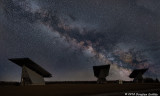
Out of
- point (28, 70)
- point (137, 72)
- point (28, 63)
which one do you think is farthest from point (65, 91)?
point (137, 72)

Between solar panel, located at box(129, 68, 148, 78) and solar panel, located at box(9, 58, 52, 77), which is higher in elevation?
solar panel, located at box(9, 58, 52, 77)

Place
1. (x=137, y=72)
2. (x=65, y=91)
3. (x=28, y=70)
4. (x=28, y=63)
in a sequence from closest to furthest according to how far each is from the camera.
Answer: (x=65, y=91) → (x=28, y=63) → (x=28, y=70) → (x=137, y=72)

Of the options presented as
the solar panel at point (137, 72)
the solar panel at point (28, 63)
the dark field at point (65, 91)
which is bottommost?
the dark field at point (65, 91)

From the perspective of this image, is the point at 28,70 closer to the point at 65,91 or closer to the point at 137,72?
the point at 65,91

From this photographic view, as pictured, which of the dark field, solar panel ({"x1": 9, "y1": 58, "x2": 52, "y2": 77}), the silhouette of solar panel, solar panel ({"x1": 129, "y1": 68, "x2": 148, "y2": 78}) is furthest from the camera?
solar panel ({"x1": 129, "y1": 68, "x2": 148, "y2": 78})

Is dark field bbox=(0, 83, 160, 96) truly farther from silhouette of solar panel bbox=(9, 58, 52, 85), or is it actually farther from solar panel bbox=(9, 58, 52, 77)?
silhouette of solar panel bbox=(9, 58, 52, 85)

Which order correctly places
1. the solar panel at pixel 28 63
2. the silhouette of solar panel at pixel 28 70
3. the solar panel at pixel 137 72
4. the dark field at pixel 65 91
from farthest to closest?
1. the solar panel at pixel 137 72
2. the silhouette of solar panel at pixel 28 70
3. the solar panel at pixel 28 63
4. the dark field at pixel 65 91

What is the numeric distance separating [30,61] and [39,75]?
452 inches

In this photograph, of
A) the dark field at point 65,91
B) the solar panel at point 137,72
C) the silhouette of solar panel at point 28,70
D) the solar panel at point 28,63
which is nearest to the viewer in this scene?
the dark field at point 65,91

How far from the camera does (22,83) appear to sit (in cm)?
5262

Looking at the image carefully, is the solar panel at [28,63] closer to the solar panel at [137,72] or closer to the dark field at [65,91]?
the dark field at [65,91]

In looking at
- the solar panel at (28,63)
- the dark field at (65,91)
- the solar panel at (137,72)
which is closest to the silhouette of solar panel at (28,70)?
the solar panel at (28,63)

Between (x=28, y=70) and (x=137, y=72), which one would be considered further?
(x=137, y=72)

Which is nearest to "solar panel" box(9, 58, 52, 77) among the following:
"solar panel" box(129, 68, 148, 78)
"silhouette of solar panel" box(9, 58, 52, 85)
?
"silhouette of solar panel" box(9, 58, 52, 85)
